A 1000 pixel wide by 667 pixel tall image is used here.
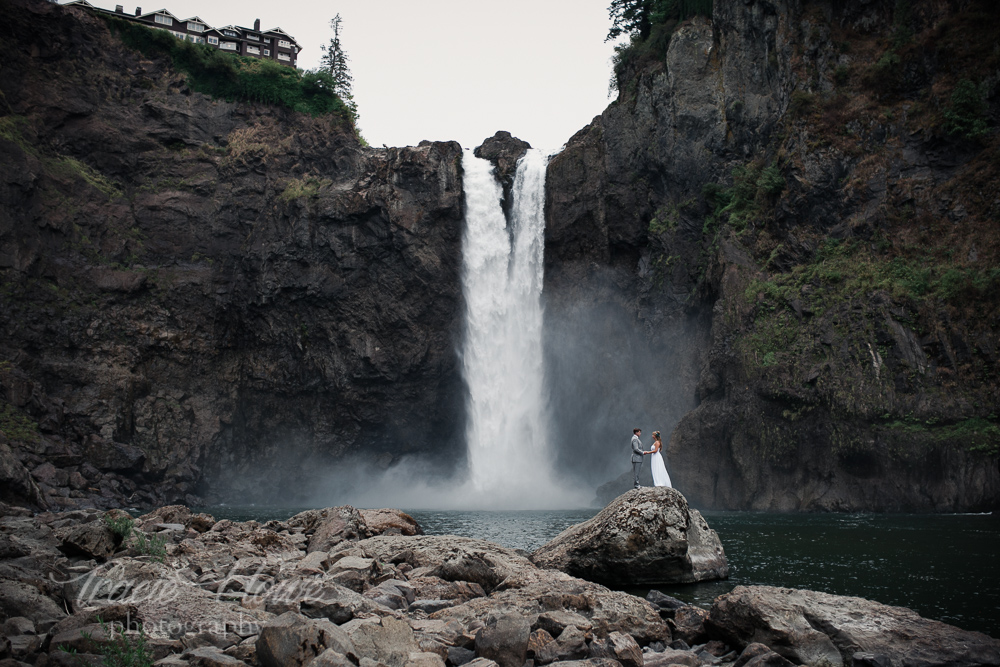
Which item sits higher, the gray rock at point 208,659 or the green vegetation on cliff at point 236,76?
the green vegetation on cliff at point 236,76

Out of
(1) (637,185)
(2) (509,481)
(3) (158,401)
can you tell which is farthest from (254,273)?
(1) (637,185)

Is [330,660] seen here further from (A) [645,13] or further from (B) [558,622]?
(A) [645,13]

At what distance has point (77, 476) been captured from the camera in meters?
32.2

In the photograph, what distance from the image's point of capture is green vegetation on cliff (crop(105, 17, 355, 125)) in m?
46.8

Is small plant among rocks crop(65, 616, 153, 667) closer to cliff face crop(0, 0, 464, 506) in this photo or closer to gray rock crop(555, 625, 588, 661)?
gray rock crop(555, 625, 588, 661)

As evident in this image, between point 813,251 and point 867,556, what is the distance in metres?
18.9

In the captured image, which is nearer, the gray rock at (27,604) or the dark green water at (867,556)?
the gray rock at (27,604)

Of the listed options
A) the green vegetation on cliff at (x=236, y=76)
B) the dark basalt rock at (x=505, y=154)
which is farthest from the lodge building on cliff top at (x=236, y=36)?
the dark basalt rock at (x=505, y=154)

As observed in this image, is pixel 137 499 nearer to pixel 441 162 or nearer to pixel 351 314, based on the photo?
pixel 351 314

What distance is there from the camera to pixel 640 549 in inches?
439

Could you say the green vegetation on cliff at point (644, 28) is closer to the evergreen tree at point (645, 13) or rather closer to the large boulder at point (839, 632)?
the evergreen tree at point (645, 13)

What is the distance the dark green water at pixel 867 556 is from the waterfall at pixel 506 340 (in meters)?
15.1

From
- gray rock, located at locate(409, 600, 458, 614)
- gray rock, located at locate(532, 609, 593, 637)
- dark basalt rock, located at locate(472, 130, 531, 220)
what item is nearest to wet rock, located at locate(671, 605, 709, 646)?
gray rock, located at locate(532, 609, 593, 637)

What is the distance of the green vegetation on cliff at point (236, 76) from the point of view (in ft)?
153
